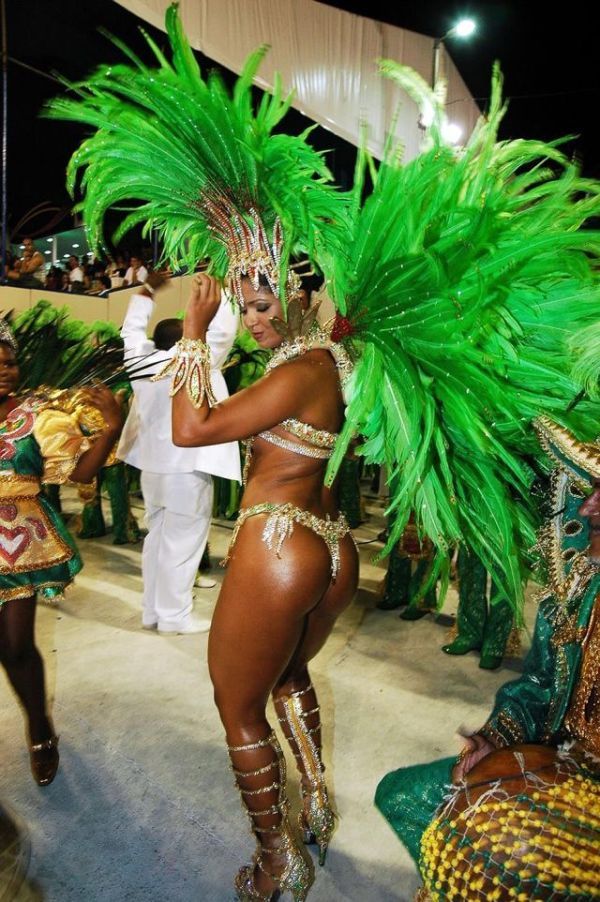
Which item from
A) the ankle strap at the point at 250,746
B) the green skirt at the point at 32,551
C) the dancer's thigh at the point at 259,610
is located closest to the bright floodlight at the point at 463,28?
the green skirt at the point at 32,551

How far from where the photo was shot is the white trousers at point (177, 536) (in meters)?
4.36

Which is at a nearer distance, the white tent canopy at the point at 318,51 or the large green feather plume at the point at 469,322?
the large green feather plume at the point at 469,322

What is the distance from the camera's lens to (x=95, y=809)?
2.61 meters

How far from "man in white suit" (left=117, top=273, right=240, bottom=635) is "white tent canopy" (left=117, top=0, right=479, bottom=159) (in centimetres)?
265

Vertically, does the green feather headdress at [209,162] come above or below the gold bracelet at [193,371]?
above

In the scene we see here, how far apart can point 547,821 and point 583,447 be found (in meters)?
0.78

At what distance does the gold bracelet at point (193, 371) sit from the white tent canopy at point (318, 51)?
13.1 ft

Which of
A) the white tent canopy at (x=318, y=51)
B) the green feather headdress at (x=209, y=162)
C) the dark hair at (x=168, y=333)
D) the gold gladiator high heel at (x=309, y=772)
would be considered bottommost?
the gold gladiator high heel at (x=309, y=772)

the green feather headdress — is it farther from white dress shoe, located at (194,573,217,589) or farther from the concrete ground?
white dress shoe, located at (194,573,217,589)

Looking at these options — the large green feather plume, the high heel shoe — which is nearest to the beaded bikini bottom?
the large green feather plume

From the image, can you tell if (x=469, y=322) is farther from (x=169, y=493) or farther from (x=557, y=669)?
(x=169, y=493)

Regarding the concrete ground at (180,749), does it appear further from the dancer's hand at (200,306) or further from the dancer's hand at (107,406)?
the dancer's hand at (107,406)

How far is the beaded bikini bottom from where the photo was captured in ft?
6.51

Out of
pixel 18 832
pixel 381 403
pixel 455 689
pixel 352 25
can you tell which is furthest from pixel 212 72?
pixel 352 25
